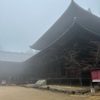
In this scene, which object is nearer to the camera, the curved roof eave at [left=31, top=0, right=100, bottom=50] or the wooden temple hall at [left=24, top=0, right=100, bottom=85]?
the wooden temple hall at [left=24, top=0, right=100, bottom=85]

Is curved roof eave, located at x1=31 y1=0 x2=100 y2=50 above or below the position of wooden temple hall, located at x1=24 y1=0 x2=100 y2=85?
above

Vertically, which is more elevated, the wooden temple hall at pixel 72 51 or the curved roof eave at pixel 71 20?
the curved roof eave at pixel 71 20

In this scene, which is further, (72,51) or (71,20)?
(71,20)

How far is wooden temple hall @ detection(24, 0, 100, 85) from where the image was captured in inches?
709

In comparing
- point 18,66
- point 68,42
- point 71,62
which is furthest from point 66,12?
point 18,66

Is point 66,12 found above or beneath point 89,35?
above

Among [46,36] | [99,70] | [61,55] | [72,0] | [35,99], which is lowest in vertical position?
[35,99]

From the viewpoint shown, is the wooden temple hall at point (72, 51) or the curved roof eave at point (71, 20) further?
the curved roof eave at point (71, 20)

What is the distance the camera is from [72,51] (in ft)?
62.3

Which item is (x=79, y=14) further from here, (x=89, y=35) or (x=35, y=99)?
(x=35, y=99)

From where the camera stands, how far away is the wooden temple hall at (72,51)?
18000 millimetres

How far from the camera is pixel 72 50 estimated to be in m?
19.0

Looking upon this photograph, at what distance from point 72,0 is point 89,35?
5294 millimetres

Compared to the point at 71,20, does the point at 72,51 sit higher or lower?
lower
